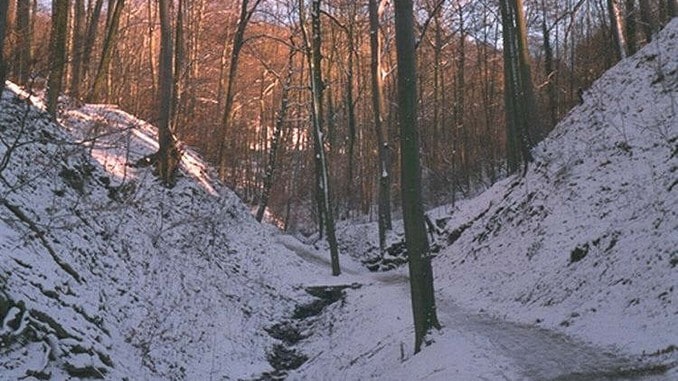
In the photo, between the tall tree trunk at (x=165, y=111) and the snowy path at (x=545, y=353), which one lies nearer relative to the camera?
the snowy path at (x=545, y=353)

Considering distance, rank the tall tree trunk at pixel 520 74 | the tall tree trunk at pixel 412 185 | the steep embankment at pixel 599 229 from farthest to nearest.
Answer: the tall tree trunk at pixel 520 74 < the tall tree trunk at pixel 412 185 < the steep embankment at pixel 599 229

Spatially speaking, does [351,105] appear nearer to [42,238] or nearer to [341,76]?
[341,76]

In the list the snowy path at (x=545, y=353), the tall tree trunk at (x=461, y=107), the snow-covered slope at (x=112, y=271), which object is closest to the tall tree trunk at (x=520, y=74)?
the snowy path at (x=545, y=353)

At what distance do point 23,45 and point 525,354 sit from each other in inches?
318

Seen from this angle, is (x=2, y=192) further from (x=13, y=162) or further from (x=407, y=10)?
(x=407, y=10)

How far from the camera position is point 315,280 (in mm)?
18188

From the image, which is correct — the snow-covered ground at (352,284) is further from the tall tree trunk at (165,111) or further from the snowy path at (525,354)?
the tall tree trunk at (165,111)

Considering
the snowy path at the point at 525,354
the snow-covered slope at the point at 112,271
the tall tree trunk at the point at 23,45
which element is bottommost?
the snowy path at the point at 525,354

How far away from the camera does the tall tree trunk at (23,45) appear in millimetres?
7775

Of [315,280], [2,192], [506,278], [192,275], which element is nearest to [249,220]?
[315,280]

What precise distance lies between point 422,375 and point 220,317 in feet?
17.4

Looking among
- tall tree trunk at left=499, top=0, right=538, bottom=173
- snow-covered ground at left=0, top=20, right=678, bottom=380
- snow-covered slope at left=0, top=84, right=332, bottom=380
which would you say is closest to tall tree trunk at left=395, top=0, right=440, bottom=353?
snow-covered ground at left=0, top=20, right=678, bottom=380

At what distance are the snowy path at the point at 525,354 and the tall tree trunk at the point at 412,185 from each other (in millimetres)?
431

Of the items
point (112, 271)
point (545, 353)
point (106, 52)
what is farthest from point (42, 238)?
point (106, 52)
